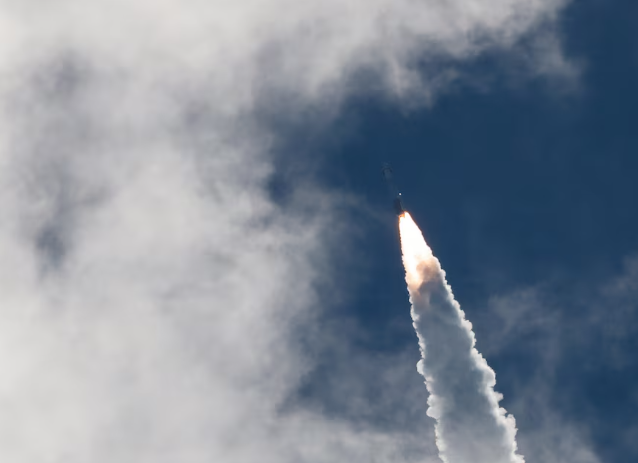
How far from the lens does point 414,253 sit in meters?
122

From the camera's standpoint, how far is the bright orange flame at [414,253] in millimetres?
120812

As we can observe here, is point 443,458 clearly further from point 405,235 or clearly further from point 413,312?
point 405,235

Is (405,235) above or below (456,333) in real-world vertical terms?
above

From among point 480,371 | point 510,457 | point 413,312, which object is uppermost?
point 413,312

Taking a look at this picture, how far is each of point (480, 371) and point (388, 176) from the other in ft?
101

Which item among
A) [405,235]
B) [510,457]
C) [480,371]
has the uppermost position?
[405,235]

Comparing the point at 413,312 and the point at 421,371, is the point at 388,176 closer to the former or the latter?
the point at 413,312

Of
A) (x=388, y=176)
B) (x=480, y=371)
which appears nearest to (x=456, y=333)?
(x=480, y=371)

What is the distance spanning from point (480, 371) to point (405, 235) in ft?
73.9

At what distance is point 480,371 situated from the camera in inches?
4606

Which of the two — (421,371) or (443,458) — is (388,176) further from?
(443,458)

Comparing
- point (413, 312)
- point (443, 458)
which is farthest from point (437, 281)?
point (443, 458)

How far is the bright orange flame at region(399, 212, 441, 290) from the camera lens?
120812 millimetres

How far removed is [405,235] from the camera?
121875mm
